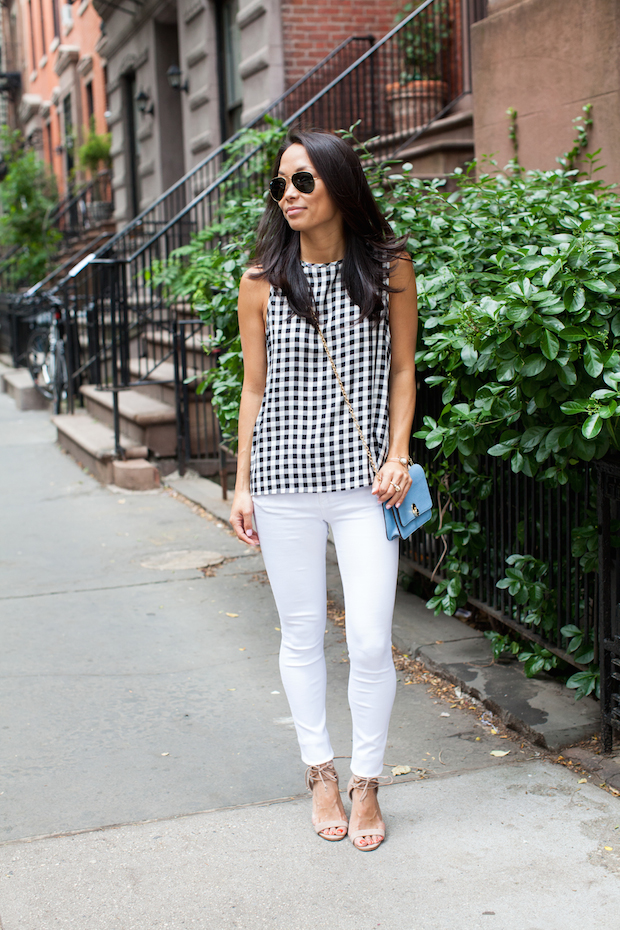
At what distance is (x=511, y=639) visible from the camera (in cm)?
405

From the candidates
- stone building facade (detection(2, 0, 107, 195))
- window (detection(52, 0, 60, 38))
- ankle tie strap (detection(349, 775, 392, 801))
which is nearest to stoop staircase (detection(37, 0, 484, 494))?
ankle tie strap (detection(349, 775, 392, 801))

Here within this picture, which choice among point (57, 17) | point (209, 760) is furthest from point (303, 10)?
point (57, 17)

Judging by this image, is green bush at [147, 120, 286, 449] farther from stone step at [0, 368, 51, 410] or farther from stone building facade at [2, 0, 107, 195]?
stone building facade at [2, 0, 107, 195]

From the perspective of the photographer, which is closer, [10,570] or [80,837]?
[80,837]

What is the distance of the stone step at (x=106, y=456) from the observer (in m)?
7.84

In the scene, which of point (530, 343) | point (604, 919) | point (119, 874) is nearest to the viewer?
point (604, 919)

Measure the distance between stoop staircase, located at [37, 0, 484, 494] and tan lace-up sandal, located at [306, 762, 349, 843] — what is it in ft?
11.3

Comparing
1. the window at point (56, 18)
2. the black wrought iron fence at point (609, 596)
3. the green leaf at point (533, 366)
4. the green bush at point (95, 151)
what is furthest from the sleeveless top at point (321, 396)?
the window at point (56, 18)

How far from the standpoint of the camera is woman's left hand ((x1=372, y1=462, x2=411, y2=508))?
2611 millimetres

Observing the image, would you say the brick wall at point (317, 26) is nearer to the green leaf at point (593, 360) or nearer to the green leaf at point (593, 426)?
the green leaf at point (593, 360)

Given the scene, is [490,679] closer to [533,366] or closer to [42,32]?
[533,366]

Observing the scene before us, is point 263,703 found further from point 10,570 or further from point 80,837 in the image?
point 10,570

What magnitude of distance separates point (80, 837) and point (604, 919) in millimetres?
1480

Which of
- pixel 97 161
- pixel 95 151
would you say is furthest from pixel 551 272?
pixel 97 161
